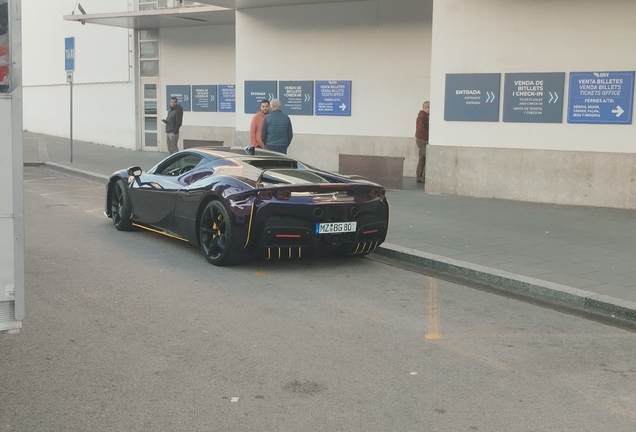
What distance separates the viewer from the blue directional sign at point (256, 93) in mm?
20328

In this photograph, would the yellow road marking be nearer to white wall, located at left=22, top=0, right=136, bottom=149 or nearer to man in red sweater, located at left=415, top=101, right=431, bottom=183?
man in red sweater, located at left=415, top=101, right=431, bottom=183

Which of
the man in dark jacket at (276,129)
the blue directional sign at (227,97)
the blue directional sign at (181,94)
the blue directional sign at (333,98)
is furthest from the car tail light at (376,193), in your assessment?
the blue directional sign at (181,94)

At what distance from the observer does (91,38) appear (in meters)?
28.2

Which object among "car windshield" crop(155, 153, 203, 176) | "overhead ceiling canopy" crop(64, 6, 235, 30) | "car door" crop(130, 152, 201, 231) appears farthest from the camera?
"overhead ceiling canopy" crop(64, 6, 235, 30)

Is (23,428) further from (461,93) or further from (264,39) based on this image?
(264,39)

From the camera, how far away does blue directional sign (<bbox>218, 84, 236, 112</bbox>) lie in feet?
79.2

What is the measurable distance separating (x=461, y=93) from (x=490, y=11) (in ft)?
5.00

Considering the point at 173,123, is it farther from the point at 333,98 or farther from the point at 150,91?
the point at 333,98

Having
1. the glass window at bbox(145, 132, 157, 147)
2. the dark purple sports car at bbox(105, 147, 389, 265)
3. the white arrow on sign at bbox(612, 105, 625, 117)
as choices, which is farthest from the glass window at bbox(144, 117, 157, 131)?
the dark purple sports car at bbox(105, 147, 389, 265)

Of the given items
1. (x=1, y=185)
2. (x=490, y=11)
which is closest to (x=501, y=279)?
(x=1, y=185)

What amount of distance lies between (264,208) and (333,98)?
11.8m

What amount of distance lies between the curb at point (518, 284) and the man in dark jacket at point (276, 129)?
4803 mm

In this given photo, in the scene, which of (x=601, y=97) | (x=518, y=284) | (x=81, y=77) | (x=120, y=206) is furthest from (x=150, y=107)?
(x=518, y=284)

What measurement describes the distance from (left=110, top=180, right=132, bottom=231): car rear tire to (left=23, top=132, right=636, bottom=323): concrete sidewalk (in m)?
3.54
